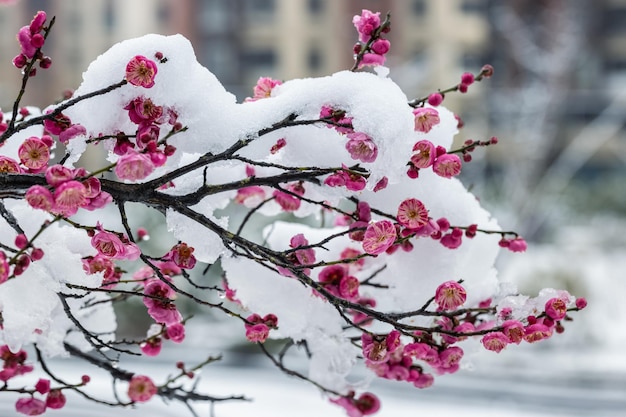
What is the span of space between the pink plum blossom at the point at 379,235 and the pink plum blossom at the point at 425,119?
245 millimetres

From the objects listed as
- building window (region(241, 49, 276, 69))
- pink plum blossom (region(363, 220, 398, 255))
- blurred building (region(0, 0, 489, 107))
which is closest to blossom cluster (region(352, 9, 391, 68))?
pink plum blossom (region(363, 220, 398, 255))

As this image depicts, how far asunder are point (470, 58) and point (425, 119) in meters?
25.1

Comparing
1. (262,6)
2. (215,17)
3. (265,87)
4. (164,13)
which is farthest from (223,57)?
(265,87)

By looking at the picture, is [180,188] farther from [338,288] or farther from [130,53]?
[338,288]

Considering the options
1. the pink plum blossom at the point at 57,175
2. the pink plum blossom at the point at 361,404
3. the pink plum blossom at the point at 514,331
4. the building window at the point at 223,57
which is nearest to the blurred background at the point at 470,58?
the building window at the point at 223,57

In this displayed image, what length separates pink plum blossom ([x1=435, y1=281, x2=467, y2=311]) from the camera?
1239mm

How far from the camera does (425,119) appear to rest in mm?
1340

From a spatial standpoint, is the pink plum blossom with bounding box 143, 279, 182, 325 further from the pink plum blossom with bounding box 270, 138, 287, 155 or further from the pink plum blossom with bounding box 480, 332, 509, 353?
the pink plum blossom with bounding box 480, 332, 509, 353

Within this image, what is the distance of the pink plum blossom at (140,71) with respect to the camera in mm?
1123

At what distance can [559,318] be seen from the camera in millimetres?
1243

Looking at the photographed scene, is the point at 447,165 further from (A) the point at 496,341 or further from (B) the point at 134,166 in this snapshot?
(B) the point at 134,166

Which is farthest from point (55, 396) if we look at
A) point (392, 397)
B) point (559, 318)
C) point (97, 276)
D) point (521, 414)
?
point (392, 397)

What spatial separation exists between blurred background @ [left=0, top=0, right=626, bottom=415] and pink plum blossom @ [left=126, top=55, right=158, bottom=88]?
8798 millimetres

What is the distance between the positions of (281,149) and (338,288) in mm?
317
